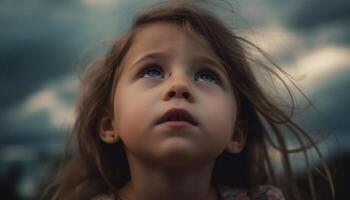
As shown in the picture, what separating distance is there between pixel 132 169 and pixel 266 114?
2.72 feet

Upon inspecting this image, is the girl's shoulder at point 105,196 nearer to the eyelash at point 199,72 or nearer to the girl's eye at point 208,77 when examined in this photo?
the eyelash at point 199,72

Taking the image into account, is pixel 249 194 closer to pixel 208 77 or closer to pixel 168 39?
pixel 208 77

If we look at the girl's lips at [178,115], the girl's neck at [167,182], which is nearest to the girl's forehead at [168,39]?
the girl's lips at [178,115]

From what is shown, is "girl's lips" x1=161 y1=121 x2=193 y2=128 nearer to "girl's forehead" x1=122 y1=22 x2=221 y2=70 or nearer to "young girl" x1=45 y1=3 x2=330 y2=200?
"young girl" x1=45 y1=3 x2=330 y2=200

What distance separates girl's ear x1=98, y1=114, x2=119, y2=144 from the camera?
10.7 ft

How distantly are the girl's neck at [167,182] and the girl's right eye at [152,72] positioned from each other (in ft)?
1.45

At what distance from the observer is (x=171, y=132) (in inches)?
107

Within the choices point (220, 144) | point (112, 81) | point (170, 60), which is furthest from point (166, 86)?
point (112, 81)

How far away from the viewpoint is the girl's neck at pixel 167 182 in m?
3.04

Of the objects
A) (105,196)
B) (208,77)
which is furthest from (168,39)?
(105,196)

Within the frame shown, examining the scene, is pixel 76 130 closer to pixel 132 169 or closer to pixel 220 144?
pixel 132 169

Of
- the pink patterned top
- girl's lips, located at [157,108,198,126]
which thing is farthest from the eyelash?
the pink patterned top

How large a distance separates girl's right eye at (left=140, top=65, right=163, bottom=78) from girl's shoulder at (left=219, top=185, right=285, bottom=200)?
2.67ft

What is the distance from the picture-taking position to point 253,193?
340 cm
